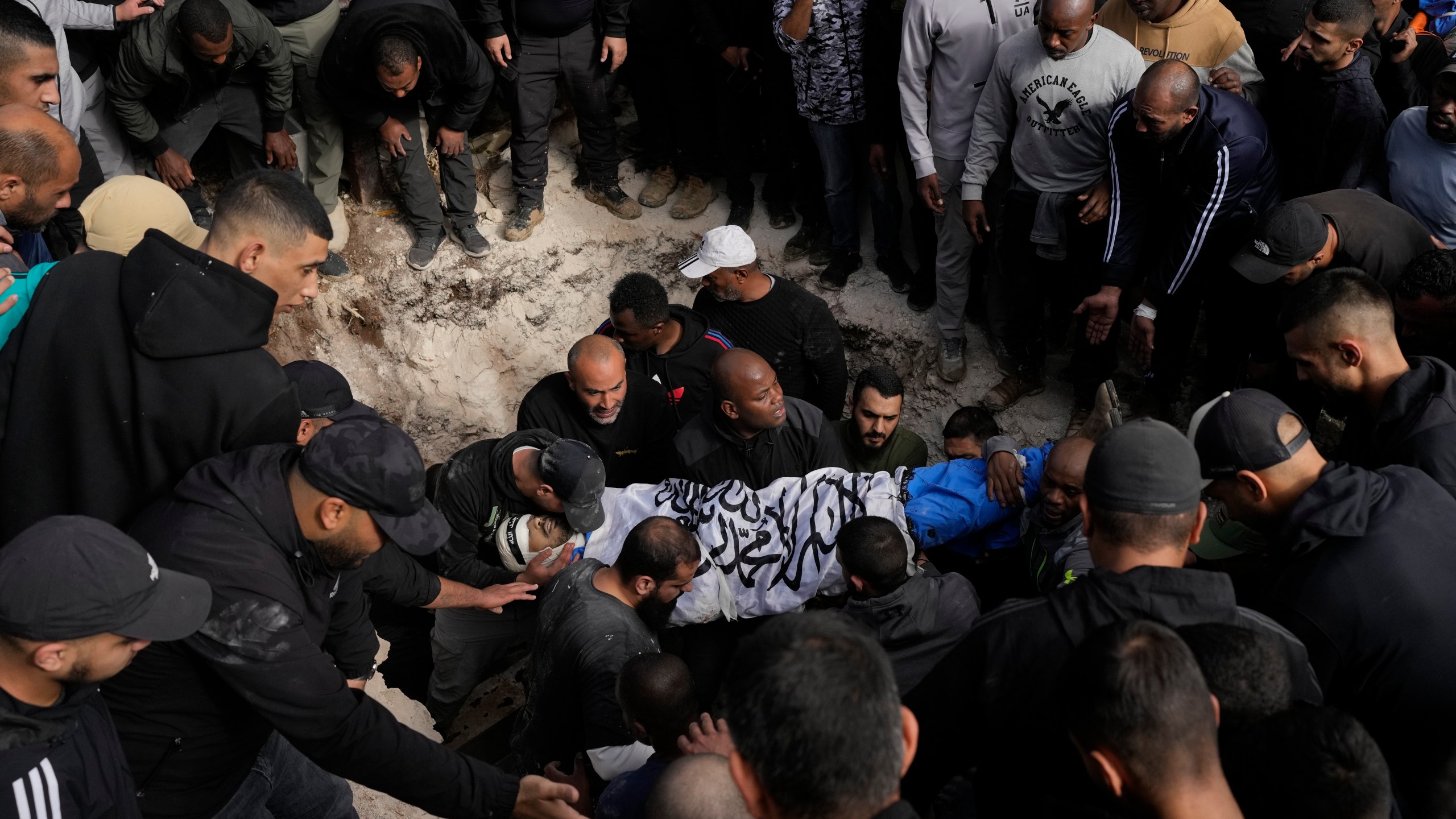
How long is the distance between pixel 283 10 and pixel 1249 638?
5987mm

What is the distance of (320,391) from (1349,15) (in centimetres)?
450

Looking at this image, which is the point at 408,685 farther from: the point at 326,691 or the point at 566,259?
the point at 566,259

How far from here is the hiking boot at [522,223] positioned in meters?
6.91

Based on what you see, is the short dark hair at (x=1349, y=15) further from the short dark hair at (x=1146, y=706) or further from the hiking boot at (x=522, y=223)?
the hiking boot at (x=522, y=223)

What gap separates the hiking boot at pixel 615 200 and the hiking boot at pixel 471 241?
2.71ft

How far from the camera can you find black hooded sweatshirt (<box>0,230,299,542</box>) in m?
3.00

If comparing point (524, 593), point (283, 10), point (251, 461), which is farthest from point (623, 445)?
point (283, 10)

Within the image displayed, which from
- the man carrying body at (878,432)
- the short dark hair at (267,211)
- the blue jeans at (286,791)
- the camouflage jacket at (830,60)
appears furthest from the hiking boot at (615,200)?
the blue jeans at (286,791)

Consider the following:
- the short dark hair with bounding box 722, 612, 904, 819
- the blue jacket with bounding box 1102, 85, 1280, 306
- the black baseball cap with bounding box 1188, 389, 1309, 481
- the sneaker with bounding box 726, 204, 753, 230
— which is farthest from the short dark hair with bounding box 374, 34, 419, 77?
the short dark hair with bounding box 722, 612, 904, 819

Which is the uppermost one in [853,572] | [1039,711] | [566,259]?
[1039,711]

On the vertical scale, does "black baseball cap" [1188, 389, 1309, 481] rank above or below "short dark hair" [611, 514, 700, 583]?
above

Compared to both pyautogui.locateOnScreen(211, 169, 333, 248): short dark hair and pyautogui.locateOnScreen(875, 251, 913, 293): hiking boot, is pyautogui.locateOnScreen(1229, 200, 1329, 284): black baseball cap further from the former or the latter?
pyautogui.locateOnScreen(211, 169, 333, 248): short dark hair

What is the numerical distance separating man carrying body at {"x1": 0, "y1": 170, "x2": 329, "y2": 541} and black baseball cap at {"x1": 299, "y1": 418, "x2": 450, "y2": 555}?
474 mm

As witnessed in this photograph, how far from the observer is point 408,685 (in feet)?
17.0
